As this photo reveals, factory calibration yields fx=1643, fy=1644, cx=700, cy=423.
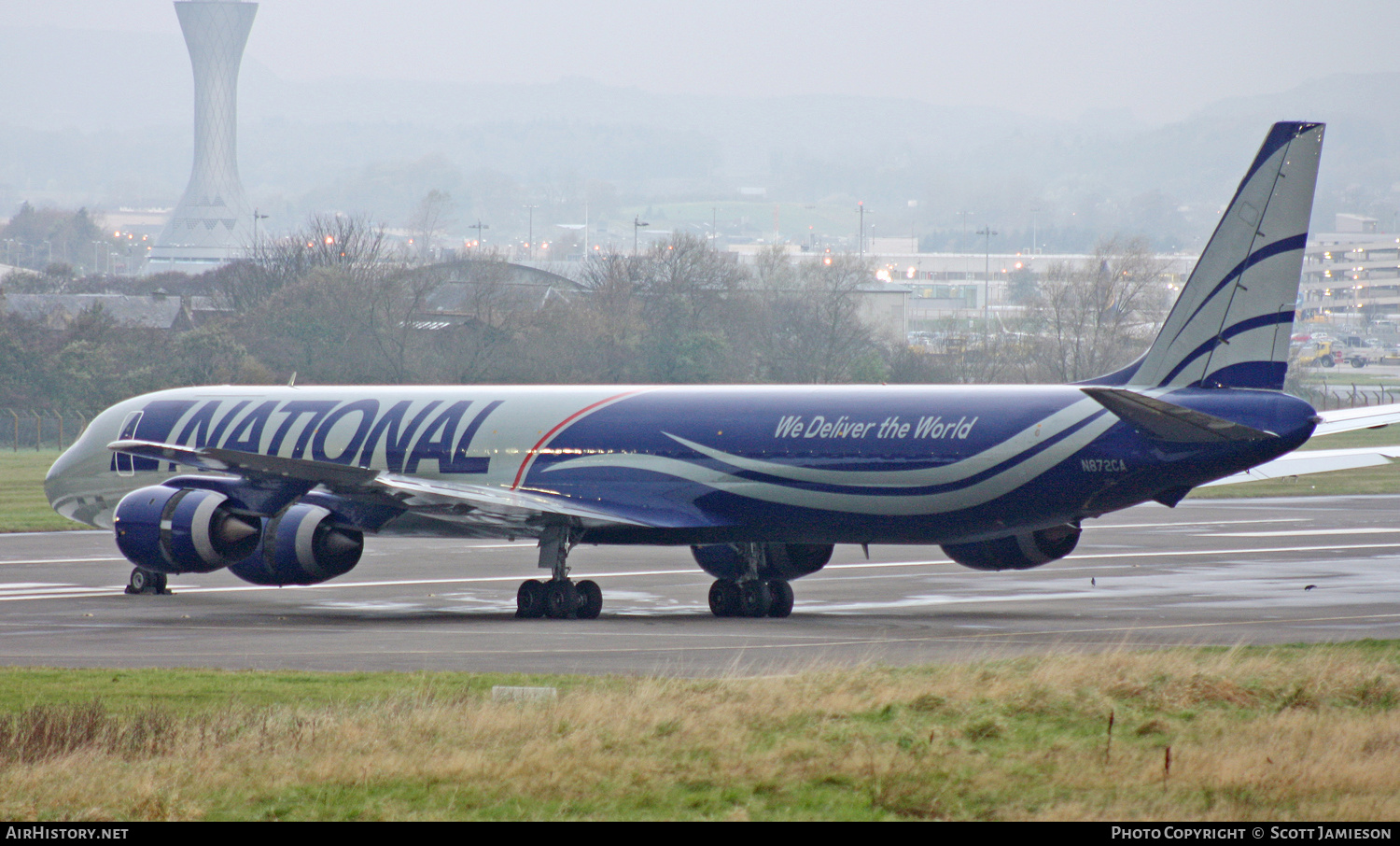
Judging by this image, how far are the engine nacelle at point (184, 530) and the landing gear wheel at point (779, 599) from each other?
8.95 m

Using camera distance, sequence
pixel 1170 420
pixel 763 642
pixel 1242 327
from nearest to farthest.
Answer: pixel 763 642
pixel 1170 420
pixel 1242 327

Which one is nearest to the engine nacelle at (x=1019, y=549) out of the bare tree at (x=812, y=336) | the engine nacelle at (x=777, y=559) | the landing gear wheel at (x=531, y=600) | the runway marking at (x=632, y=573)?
the engine nacelle at (x=777, y=559)

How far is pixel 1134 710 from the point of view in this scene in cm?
1545

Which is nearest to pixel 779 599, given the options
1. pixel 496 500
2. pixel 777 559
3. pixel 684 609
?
pixel 777 559

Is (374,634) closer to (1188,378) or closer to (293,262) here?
(1188,378)

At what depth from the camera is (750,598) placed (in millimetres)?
27828

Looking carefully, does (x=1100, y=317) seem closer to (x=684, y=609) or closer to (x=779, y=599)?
(x=684, y=609)

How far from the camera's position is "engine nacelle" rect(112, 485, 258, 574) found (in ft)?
91.6

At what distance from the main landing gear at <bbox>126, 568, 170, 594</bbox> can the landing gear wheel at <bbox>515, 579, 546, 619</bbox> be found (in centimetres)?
846

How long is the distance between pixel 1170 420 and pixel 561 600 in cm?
1023

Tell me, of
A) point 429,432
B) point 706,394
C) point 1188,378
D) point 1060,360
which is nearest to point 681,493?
point 706,394

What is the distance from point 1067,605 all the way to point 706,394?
726cm

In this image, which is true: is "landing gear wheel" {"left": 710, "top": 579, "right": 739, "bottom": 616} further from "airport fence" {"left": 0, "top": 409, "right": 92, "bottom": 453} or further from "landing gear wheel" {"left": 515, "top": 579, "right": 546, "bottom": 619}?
"airport fence" {"left": 0, "top": 409, "right": 92, "bottom": 453}

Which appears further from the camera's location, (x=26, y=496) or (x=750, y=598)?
(x=26, y=496)
